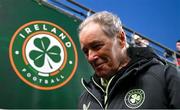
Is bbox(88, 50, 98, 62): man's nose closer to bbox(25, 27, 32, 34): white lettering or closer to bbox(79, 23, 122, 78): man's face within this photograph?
bbox(79, 23, 122, 78): man's face

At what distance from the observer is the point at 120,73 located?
917mm

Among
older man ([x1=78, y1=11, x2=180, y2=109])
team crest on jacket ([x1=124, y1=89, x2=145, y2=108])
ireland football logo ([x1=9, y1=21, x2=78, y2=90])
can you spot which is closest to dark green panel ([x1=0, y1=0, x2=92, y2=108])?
ireland football logo ([x1=9, y1=21, x2=78, y2=90])

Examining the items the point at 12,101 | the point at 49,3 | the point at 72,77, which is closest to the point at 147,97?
the point at 12,101

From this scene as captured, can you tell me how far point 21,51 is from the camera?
1.66 meters

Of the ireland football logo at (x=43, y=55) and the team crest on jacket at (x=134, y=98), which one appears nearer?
the team crest on jacket at (x=134, y=98)

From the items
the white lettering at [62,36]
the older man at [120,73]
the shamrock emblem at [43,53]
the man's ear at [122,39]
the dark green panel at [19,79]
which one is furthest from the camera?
the white lettering at [62,36]

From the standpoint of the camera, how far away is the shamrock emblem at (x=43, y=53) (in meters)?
1.71

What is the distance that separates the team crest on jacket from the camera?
854mm

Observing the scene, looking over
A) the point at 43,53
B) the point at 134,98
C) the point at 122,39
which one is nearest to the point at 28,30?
the point at 43,53

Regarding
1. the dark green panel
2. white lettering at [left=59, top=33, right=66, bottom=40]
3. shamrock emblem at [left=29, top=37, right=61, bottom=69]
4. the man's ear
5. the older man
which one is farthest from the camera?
white lettering at [left=59, top=33, right=66, bottom=40]

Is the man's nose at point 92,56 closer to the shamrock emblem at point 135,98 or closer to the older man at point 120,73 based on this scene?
the older man at point 120,73

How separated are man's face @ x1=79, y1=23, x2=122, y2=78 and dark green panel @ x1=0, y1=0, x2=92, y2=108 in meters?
0.73

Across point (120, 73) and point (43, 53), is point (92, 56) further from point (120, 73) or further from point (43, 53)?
point (43, 53)

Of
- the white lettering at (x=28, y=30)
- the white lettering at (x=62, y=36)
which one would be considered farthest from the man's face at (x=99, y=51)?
the white lettering at (x=62, y=36)
